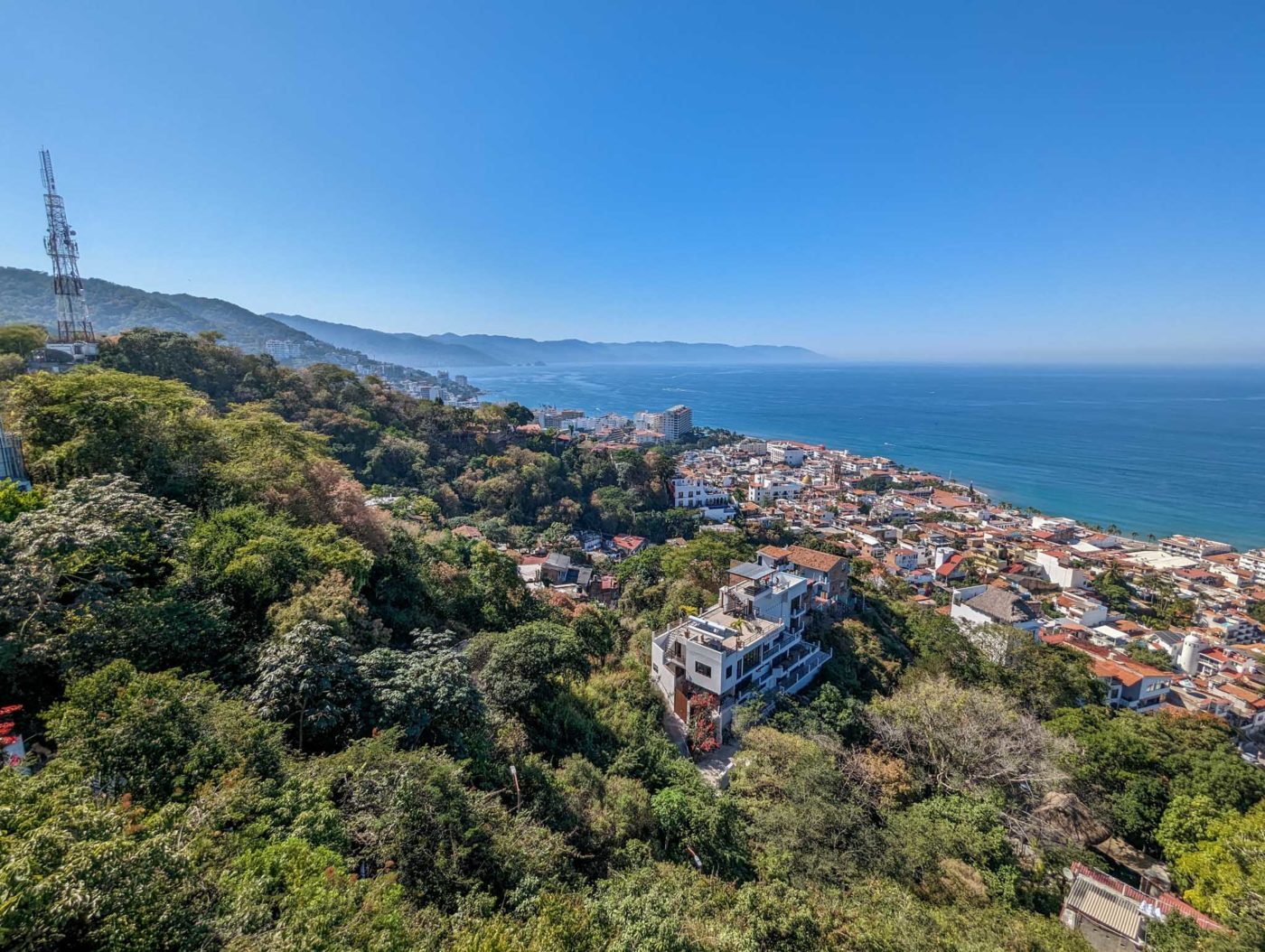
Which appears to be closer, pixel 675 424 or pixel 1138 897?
pixel 1138 897

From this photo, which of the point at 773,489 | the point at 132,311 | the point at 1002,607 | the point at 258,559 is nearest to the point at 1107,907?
the point at 1002,607

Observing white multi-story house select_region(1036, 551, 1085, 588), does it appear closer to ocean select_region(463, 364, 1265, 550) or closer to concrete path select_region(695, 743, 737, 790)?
ocean select_region(463, 364, 1265, 550)

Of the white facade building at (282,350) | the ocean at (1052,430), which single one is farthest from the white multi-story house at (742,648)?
the white facade building at (282,350)

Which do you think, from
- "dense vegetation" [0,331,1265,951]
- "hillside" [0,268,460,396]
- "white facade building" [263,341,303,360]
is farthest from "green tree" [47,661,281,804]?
"white facade building" [263,341,303,360]

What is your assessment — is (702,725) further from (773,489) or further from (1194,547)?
(1194,547)

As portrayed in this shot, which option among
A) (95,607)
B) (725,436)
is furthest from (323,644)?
(725,436)

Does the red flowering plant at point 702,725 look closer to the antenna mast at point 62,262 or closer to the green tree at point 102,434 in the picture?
the green tree at point 102,434
